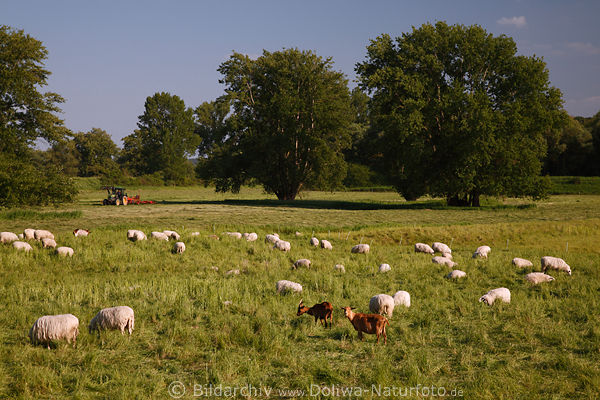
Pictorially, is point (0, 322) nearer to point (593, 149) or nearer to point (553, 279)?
point (553, 279)

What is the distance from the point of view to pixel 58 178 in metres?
38.5

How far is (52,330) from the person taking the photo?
343 inches

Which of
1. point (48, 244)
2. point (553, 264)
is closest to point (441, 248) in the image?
point (553, 264)

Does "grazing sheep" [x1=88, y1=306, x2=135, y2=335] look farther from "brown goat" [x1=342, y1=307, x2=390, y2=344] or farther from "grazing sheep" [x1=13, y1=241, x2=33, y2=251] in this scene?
"grazing sheep" [x1=13, y1=241, x2=33, y2=251]

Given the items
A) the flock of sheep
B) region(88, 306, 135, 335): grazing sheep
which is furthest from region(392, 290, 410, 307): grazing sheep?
region(88, 306, 135, 335): grazing sheep

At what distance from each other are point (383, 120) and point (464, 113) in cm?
802

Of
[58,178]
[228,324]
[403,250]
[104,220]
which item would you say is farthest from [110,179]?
[228,324]

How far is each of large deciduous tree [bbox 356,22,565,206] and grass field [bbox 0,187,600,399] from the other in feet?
80.5

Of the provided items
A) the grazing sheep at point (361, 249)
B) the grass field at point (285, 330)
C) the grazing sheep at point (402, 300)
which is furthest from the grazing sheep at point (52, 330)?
the grazing sheep at point (361, 249)

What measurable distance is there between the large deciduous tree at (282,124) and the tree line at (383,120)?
5.7 inches

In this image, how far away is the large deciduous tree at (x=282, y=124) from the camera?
56281 millimetres

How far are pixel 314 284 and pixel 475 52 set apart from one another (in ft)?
130

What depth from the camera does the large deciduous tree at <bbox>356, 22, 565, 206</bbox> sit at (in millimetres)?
43906

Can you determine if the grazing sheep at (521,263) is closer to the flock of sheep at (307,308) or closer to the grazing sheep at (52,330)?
the flock of sheep at (307,308)
